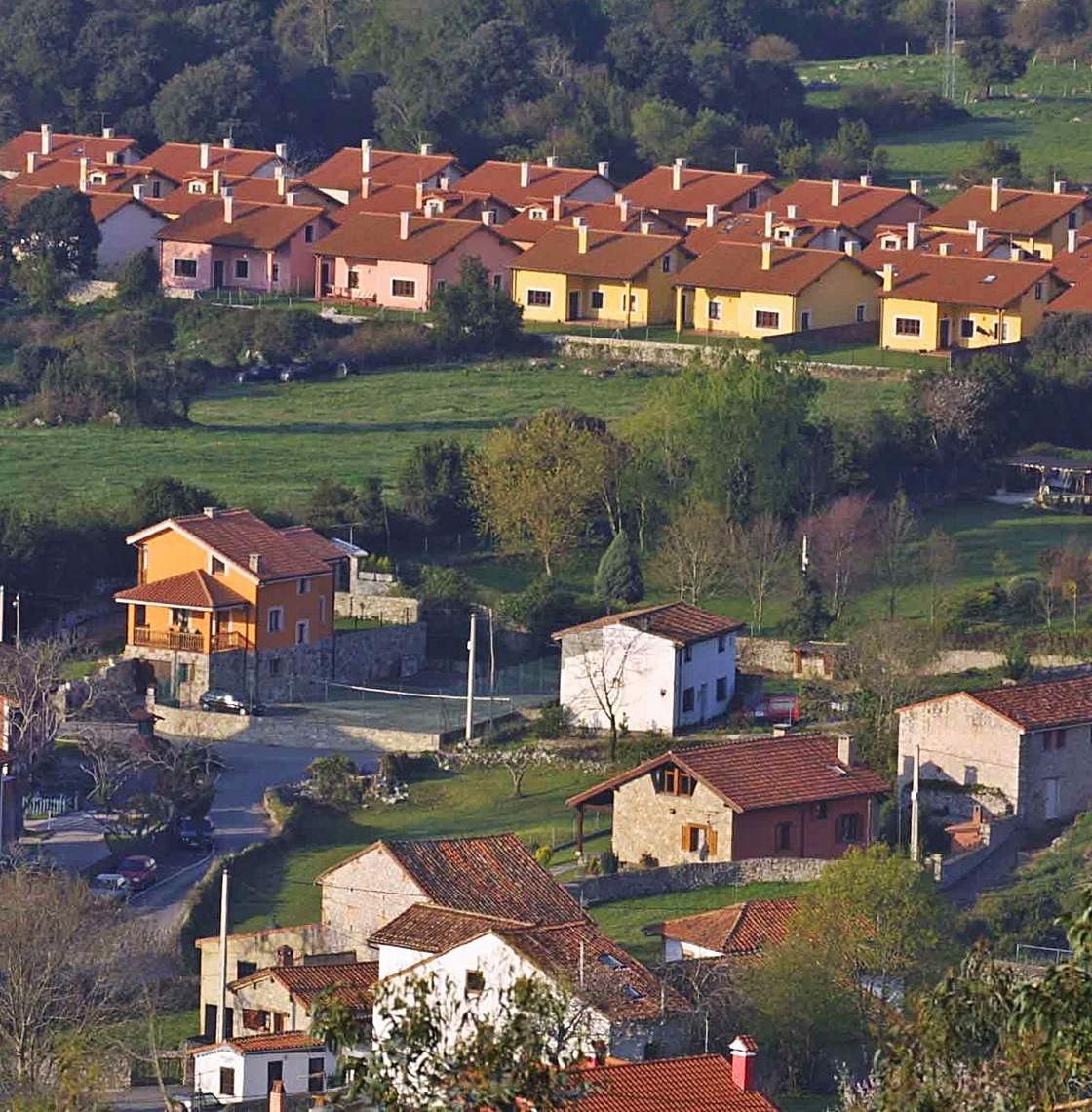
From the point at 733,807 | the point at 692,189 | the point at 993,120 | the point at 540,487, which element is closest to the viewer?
the point at 733,807

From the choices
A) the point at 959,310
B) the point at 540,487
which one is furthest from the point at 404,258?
the point at 540,487

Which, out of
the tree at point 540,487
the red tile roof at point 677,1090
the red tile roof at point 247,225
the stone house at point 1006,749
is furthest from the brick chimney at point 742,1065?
the red tile roof at point 247,225

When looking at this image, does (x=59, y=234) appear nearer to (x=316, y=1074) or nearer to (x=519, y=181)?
(x=519, y=181)

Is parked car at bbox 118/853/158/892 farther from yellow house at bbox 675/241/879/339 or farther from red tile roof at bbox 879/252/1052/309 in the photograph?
red tile roof at bbox 879/252/1052/309

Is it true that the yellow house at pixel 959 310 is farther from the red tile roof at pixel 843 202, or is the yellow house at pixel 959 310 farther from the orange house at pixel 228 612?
the orange house at pixel 228 612

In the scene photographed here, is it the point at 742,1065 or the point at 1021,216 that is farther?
the point at 1021,216

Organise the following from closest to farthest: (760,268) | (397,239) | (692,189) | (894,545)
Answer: (894,545)
(760,268)
(397,239)
(692,189)

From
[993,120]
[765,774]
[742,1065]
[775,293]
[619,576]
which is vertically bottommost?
[765,774]
